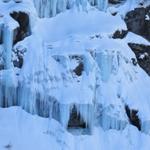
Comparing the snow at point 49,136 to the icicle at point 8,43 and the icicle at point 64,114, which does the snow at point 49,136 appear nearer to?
the icicle at point 64,114

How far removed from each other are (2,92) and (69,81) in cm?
244

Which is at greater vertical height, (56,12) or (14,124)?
(56,12)

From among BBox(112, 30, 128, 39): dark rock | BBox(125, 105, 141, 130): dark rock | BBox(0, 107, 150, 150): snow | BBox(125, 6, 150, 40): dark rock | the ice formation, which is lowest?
BBox(0, 107, 150, 150): snow

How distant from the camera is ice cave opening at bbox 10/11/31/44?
26500mm

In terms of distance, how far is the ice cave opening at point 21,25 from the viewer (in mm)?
26500

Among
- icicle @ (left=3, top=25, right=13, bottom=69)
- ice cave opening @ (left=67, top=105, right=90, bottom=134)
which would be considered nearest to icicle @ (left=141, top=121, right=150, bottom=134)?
ice cave opening @ (left=67, top=105, right=90, bottom=134)

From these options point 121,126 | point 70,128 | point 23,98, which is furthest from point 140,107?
point 23,98

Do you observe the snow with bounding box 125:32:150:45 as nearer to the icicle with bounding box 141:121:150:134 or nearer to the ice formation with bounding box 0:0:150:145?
the ice formation with bounding box 0:0:150:145

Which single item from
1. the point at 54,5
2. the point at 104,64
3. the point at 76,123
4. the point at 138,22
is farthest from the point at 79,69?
the point at 138,22

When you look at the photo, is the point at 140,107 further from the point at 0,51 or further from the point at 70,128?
the point at 0,51

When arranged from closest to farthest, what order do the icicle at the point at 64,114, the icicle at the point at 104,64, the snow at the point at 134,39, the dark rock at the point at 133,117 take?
the icicle at the point at 64,114, the dark rock at the point at 133,117, the icicle at the point at 104,64, the snow at the point at 134,39

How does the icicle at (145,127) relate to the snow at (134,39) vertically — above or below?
below

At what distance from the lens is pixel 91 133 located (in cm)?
2541

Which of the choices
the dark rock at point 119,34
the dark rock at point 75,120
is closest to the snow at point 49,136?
the dark rock at point 75,120
